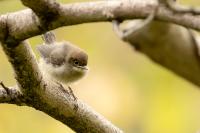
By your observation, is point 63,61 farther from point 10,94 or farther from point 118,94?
point 118,94

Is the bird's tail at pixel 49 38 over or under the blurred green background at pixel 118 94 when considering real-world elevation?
over

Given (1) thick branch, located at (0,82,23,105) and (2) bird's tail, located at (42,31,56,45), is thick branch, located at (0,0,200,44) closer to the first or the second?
(1) thick branch, located at (0,82,23,105)

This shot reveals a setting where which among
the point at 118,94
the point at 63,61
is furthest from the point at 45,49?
the point at 118,94

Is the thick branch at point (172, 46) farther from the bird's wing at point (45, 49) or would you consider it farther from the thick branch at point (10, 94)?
the bird's wing at point (45, 49)

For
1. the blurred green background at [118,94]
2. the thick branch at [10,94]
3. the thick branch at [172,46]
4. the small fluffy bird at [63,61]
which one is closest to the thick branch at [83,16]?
the thick branch at [172,46]

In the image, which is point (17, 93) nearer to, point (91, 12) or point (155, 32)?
point (91, 12)

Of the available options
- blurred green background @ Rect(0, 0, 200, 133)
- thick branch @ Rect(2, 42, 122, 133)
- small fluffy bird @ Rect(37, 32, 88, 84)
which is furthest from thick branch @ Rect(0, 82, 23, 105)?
blurred green background @ Rect(0, 0, 200, 133)
